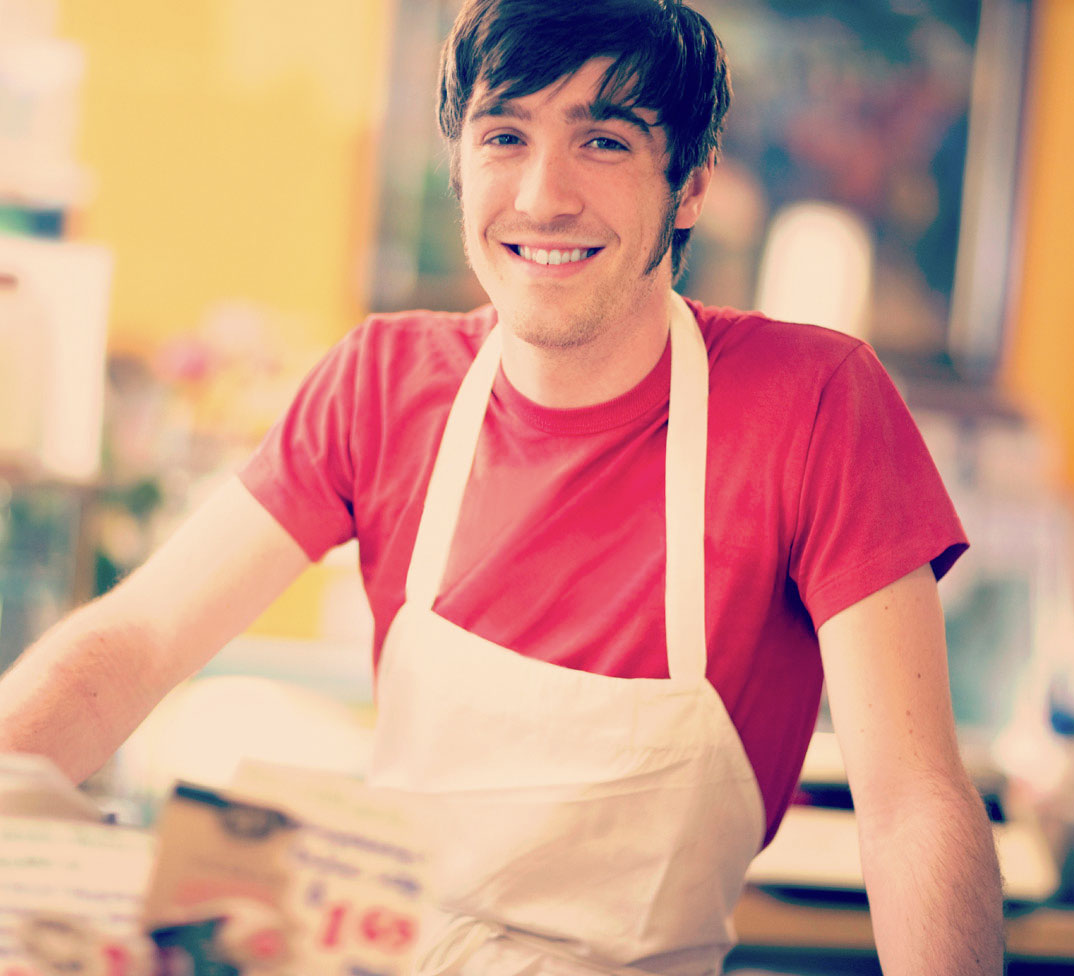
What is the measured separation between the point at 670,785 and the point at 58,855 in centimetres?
59

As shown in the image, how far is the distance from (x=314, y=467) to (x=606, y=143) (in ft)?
1.46

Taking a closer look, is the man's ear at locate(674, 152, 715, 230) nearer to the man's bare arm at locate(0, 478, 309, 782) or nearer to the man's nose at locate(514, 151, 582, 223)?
the man's nose at locate(514, 151, 582, 223)

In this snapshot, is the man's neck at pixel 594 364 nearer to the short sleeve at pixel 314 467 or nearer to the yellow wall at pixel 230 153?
the short sleeve at pixel 314 467

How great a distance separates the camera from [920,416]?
3.29m

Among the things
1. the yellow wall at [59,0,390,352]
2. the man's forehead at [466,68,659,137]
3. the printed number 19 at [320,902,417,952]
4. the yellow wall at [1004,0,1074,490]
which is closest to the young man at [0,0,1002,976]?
the man's forehead at [466,68,659,137]

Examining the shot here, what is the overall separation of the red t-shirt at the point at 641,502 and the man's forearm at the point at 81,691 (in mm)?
203

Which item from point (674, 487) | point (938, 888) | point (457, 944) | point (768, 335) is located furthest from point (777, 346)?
point (457, 944)

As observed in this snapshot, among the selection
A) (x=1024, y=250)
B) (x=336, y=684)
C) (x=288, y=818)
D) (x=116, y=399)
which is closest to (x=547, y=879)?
(x=288, y=818)

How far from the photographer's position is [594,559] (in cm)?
114

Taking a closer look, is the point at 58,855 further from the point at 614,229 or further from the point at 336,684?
the point at 336,684

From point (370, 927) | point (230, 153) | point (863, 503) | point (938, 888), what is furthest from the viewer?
point (230, 153)

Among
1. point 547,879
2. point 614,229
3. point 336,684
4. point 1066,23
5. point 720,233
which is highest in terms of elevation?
point 1066,23

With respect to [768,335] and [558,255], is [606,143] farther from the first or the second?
[768,335]

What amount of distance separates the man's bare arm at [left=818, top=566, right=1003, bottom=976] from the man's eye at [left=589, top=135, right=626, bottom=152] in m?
0.49
